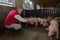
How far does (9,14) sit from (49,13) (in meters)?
1.61

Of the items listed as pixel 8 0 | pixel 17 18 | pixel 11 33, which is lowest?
pixel 11 33

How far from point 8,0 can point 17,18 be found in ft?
4.15

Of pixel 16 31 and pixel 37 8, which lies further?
pixel 37 8

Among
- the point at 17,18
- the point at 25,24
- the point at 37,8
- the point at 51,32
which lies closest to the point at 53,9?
the point at 37,8

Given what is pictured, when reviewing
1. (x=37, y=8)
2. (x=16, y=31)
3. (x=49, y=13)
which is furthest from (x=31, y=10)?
(x=16, y=31)

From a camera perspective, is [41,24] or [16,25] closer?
[16,25]

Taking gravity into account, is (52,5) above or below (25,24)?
above

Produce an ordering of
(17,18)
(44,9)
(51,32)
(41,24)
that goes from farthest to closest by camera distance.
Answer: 1. (44,9)
2. (41,24)
3. (17,18)
4. (51,32)

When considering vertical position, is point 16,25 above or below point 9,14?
below

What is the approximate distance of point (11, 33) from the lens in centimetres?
434

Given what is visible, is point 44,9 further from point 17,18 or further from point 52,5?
point 17,18

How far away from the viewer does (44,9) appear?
17.6 ft

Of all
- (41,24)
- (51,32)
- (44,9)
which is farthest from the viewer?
(44,9)

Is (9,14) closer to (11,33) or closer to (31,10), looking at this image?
(11,33)
